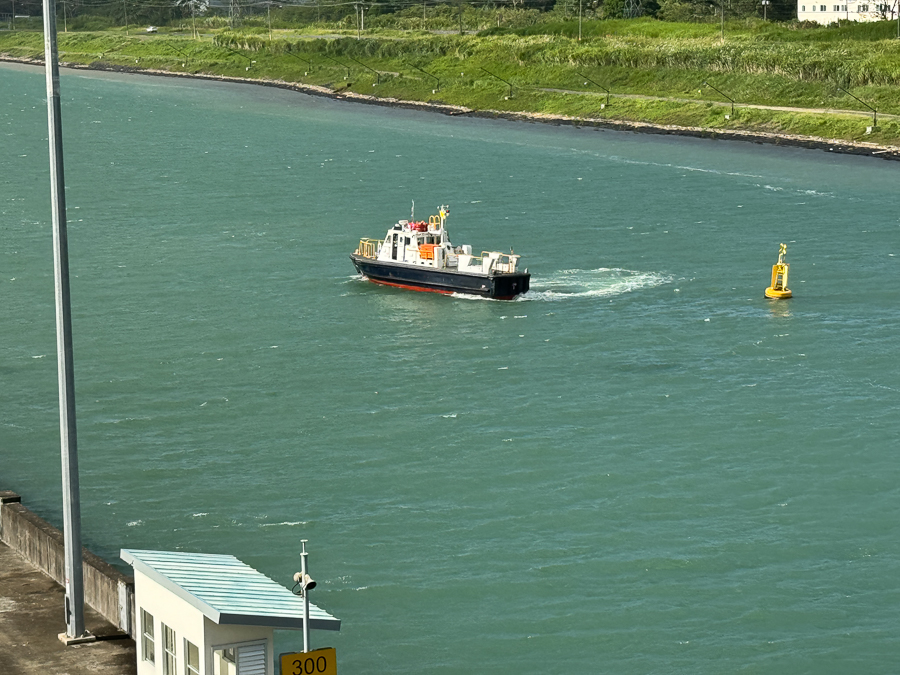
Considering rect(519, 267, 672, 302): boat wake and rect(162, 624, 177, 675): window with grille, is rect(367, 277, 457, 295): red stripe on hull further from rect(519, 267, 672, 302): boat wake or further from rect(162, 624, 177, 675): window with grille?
rect(162, 624, 177, 675): window with grille

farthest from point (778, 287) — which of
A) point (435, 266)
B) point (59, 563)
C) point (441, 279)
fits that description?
point (59, 563)

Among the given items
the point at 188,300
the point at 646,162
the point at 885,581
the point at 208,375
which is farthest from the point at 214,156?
the point at 885,581

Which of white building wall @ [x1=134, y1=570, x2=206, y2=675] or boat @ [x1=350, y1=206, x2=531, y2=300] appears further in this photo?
boat @ [x1=350, y1=206, x2=531, y2=300]

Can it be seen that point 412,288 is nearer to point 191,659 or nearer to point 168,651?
point 168,651

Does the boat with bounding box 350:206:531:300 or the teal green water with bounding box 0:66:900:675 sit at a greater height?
the boat with bounding box 350:206:531:300

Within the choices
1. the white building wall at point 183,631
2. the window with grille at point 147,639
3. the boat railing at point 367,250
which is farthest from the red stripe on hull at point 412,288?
the white building wall at point 183,631

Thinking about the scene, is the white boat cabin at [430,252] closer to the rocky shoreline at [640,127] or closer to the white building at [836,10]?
the rocky shoreline at [640,127]

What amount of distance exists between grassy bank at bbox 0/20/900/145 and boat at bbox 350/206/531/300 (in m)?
55.1

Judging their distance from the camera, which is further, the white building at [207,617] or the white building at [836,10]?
the white building at [836,10]

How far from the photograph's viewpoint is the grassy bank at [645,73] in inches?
4879

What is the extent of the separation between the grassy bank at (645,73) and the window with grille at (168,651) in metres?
96.3

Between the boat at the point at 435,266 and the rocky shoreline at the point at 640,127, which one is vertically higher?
the rocky shoreline at the point at 640,127

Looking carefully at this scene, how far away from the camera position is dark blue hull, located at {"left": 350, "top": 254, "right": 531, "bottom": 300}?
62531mm

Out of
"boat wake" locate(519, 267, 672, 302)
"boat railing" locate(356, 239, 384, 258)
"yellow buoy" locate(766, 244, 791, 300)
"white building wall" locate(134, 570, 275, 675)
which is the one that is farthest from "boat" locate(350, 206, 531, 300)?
"white building wall" locate(134, 570, 275, 675)
